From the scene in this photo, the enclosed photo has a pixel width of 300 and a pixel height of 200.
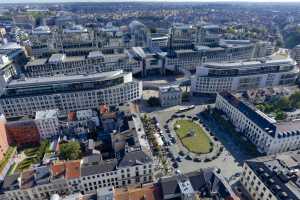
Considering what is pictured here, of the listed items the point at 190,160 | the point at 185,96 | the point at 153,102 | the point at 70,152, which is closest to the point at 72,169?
the point at 70,152

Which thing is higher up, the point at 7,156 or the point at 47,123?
the point at 47,123

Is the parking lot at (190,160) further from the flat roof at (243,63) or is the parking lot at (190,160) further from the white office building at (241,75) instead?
the flat roof at (243,63)

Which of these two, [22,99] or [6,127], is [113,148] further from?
[22,99]

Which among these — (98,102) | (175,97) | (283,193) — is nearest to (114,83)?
(98,102)

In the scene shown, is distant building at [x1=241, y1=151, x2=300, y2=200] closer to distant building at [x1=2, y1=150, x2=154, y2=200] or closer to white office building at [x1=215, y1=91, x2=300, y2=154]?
white office building at [x1=215, y1=91, x2=300, y2=154]

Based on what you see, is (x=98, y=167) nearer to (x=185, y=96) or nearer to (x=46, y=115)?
(x=46, y=115)

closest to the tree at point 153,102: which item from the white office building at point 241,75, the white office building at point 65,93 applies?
the white office building at point 65,93
